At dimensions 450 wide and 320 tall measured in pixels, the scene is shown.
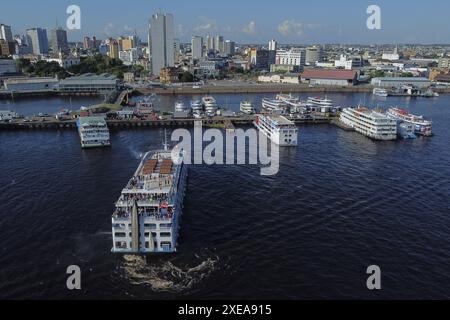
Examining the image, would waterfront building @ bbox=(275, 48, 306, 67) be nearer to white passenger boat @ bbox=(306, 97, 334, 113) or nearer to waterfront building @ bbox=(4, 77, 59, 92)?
white passenger boat @ bbox=(306, 97, 334, 113)

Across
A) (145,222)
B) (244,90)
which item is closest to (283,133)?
(145,222)

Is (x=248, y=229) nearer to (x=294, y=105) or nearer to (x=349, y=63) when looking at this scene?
(x=294, y=105)

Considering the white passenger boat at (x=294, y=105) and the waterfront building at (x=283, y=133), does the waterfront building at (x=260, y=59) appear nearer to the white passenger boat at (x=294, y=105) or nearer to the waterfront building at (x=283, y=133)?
the white passenger boat at (x=294, y=105)

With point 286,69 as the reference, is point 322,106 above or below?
below

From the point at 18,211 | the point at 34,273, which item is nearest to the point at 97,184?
the point at 18,211

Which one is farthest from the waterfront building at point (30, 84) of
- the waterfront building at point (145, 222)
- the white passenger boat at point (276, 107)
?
the waterfront building at point (145, 222)

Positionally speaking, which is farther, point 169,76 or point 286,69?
point 286,69
